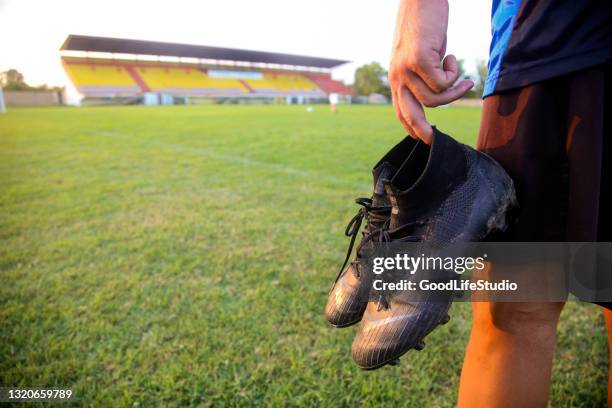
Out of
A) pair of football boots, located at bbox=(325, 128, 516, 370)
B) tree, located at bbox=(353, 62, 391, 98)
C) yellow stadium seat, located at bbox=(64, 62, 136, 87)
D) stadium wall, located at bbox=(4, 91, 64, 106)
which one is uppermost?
tree, located at bbox=(353, 62, 391, 98)

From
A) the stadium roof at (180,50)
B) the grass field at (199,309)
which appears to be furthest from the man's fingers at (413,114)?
the stadium roof at (180,50)

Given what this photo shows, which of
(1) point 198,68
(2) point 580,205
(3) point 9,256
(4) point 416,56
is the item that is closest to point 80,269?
(3) point 9,256

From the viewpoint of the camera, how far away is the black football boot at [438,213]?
25.6 inches

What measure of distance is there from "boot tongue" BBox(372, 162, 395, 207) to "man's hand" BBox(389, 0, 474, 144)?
0.12m

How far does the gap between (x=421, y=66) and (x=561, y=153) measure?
0.26 metres

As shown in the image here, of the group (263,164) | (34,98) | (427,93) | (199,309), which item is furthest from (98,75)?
(427,93)

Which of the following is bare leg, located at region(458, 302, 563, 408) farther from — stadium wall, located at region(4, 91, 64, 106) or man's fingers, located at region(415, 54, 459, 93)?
stadium wall, located at region(4, 91, 64, 106)

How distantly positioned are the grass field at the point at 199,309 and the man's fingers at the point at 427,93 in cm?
86

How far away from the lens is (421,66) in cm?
64

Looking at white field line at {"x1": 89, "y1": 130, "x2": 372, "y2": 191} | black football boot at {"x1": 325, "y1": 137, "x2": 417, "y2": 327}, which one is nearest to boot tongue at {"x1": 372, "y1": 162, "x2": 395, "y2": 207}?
black football boot at {"x1": 325, "y1": 137, "x2": 417, "y2": 327}

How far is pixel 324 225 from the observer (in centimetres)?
262

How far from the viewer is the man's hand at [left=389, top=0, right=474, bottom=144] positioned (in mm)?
642

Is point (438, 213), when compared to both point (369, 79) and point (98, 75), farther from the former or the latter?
point (369, 79)

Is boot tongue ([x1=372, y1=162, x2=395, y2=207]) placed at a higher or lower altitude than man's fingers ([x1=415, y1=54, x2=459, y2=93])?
lower
